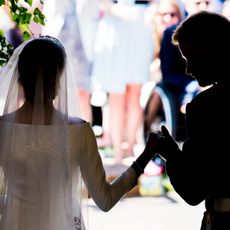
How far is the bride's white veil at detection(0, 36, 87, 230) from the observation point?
4.46 feet

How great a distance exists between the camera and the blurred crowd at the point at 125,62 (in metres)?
3.48

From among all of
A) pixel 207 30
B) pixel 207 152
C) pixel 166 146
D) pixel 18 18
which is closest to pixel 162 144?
pixel 166 146

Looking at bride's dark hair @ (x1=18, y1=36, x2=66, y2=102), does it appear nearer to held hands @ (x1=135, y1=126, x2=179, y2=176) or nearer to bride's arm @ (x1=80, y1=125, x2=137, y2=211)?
bride's arm @ (x1=80, y1=125, x2=137, y2=211)

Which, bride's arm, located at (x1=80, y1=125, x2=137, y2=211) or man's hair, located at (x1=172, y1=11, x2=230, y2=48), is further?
bride's arm, located at (x1=80, y1=125, x2=137, y2=211)

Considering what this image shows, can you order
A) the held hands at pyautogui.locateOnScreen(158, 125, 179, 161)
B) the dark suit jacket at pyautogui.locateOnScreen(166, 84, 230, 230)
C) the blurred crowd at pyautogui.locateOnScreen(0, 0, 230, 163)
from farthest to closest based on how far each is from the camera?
the blurred crowd at pyautogui.locateOnScreen(0, 0, 230, 163) < the held hands at pyautogui.locateOnScreen(158, 125, 179, 161) < the dark suit jacket at pyautogui.locateOnScreen(166, 84, 230, 230)

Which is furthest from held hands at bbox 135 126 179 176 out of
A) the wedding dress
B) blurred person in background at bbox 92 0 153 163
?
blurred person in background at bbox 92 0 153 163

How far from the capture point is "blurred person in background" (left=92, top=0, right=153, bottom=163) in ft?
11.6

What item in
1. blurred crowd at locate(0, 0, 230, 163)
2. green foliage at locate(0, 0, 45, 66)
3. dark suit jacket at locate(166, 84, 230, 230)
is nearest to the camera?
dark suit jacket at locate(166, 84, 230, 230)

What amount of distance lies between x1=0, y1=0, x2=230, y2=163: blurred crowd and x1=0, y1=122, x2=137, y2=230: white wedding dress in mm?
2054

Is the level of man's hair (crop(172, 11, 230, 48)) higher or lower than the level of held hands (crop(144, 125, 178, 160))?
higher

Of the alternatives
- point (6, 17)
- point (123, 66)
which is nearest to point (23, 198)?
point (6, 17)

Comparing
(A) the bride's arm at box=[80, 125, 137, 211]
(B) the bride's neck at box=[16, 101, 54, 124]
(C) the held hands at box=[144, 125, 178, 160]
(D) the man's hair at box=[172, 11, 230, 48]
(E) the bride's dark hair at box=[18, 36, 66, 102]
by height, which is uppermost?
(D) the man's hair at box=[172, 11, 230, 48]

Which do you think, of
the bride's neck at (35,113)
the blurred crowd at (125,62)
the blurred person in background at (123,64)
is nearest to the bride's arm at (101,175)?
the bride's neck at (35,113)

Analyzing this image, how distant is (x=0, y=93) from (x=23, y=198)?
357mm
